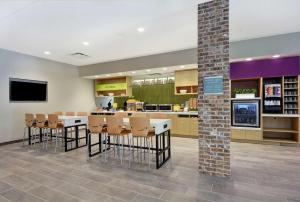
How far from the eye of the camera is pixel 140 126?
3645 millimetres

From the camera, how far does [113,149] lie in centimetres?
494

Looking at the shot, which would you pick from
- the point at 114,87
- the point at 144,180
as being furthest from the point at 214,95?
the point at 114,87

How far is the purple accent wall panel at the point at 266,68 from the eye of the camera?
16.5 ft

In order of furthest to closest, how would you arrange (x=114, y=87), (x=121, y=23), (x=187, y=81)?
(x=114, y=87) → (x=187, y=81) → (x=121, y=23)

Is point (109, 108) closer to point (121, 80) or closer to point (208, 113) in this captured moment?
point (121, 80)

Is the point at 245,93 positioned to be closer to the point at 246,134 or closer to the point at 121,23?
the point at 246,134

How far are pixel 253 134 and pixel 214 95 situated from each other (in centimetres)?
328

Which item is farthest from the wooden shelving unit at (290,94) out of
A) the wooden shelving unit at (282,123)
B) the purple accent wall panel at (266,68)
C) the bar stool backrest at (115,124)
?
the bar stool backrest at (115,124)

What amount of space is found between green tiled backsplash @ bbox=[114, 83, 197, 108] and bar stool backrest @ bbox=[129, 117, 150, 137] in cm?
399

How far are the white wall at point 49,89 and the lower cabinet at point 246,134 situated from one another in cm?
657

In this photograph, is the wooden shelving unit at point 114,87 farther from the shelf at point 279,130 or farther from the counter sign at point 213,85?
the shelf at point 279,130

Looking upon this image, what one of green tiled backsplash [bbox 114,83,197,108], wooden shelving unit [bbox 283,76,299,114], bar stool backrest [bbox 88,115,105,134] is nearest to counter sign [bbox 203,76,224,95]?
bar stool backrest [bbox 88,115,105,134]

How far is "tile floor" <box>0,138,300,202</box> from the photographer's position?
2.53m

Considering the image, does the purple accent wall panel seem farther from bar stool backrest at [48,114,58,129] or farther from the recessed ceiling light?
bar stool backrest at [48,114,58,129]
